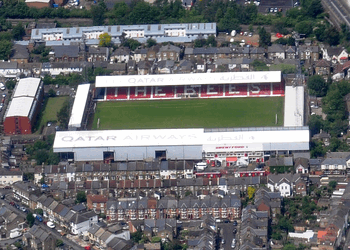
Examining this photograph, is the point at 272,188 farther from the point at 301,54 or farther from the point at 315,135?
the point at 301,54

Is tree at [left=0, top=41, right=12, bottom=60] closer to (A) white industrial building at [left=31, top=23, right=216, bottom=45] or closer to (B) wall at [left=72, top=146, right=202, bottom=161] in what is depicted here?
(A) white industrial building at [left=31, top=23, right=216, bottom=45]

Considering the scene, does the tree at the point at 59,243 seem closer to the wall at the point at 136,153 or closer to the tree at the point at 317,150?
the wall at the point at 136,153

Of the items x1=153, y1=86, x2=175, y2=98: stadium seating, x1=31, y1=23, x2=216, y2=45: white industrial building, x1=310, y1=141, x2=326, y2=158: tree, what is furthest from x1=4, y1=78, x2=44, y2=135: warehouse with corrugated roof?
x1=310, y1=141, x2=326, y2=158: tree

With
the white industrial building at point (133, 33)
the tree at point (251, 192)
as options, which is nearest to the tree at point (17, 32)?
the white industrial building at point (133, 33)

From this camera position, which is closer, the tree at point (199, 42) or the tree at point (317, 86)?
the tree at point (317, 86)

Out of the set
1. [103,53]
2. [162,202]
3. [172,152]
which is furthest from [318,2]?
[162,202]

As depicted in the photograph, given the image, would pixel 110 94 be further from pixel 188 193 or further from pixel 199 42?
pixel 188 193
